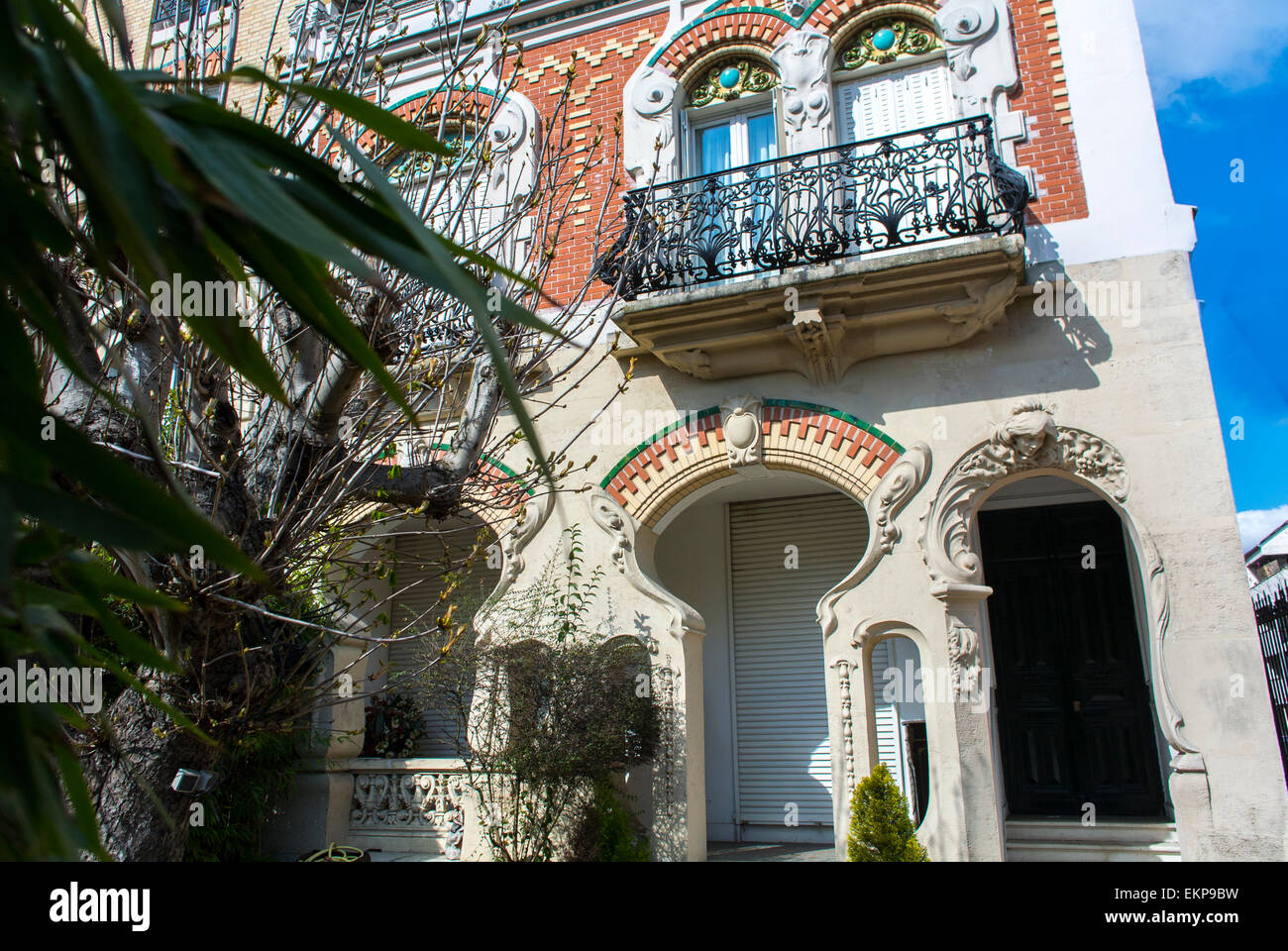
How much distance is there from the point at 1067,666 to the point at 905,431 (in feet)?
11.1

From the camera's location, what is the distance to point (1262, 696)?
652 centimetres

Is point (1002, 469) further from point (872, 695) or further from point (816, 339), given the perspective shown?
point (872, 695)

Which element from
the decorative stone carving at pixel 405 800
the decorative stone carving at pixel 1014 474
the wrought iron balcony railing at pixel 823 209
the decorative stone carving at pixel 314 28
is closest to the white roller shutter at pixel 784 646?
the decorative stone carving at pixel 1014 474

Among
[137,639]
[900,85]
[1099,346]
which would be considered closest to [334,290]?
[137,639]

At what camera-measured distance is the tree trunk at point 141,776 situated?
397 centimetres

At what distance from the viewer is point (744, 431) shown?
8219 millimetres

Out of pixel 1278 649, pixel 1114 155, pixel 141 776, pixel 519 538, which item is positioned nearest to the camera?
pixel 141 776

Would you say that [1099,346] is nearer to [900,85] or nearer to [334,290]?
[900,85]

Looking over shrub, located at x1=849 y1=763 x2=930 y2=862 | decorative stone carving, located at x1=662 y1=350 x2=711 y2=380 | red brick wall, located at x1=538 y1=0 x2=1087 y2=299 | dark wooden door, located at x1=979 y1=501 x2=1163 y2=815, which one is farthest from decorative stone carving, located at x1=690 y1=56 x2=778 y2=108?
shrub, located at x1=849 y1=763 x2=930 y2=862

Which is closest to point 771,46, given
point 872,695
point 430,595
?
point 872,695

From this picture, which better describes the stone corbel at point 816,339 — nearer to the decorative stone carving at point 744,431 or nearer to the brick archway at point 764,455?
the brick archway at point 764,455

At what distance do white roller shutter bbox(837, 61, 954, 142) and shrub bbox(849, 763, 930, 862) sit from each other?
590cm

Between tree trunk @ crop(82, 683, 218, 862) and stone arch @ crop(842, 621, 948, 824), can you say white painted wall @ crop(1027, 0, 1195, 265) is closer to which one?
stone arch @ crop(842, 621, 948, 824)
